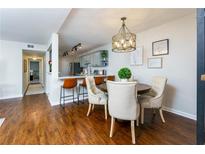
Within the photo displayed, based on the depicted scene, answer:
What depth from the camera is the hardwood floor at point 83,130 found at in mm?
1957

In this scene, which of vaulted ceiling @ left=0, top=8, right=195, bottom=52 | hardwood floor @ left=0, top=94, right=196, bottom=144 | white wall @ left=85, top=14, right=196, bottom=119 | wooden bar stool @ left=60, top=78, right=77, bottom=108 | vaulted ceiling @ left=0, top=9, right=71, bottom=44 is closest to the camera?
hardwood floor @ left=0, top=94, right=196, bottom=144

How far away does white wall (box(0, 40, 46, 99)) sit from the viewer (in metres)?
4.73

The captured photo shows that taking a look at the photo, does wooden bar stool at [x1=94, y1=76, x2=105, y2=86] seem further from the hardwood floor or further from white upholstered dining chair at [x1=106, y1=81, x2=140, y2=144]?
white upholstered dining chair at [x1=106, y1=81, x2=140, y2=144]

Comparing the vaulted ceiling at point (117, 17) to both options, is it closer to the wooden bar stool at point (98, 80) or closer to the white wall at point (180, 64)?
the white wall at point (180, 64)

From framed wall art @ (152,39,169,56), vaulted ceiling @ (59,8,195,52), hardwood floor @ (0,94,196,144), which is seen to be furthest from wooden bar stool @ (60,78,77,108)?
framed wall art @ (152,39,169,56)

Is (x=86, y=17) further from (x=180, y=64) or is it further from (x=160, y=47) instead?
(x=180, y=64)

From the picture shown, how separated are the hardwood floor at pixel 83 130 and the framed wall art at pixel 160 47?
5.23 ft

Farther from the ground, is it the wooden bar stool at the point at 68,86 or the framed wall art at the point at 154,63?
the framed wall art at the point at 154,63

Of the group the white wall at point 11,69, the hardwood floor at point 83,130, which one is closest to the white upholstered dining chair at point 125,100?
the hardwood floor at point 83,130

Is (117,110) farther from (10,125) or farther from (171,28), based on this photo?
(171,28)

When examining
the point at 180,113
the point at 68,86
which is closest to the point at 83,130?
the point at 68,86

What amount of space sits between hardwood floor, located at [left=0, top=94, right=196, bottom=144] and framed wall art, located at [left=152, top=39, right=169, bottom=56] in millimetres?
1594

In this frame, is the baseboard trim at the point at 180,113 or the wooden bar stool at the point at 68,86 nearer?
the baseboard trim at the point at 180,113

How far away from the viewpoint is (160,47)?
3.36 meters
